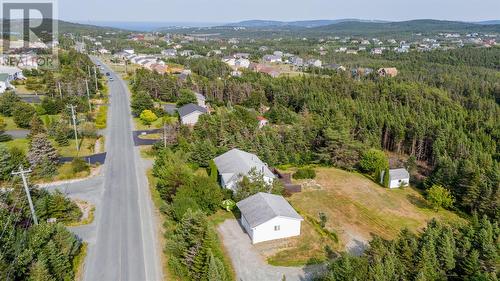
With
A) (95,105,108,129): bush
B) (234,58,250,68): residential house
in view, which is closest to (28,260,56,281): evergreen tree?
(95,105,108,129): bush

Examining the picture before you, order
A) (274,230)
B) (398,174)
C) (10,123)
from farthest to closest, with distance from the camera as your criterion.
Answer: (10,123), (398,174), (274,230)

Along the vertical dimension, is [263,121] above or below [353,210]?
above

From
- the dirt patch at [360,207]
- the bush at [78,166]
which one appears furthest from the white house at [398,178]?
the bush at [78,166]

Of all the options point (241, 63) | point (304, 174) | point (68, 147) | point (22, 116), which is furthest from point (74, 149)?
point (241, 63)

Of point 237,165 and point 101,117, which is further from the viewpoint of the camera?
point 101,117

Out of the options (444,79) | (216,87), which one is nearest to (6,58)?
(216,87)

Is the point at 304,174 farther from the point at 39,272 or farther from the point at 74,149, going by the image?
the point at 74,149

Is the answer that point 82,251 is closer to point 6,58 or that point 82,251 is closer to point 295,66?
point 6,58
